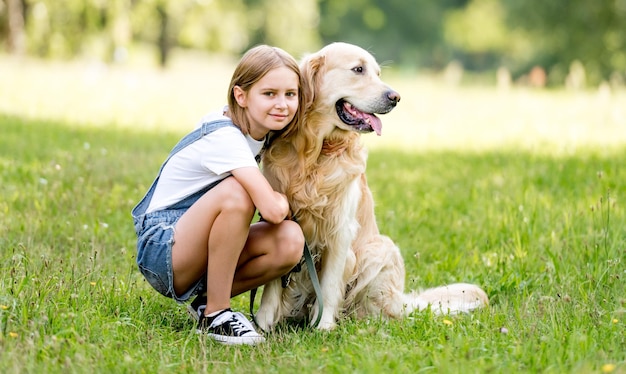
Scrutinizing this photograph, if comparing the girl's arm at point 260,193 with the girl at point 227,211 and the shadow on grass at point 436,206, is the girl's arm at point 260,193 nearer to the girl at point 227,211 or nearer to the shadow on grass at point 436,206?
the girl at point 227,211

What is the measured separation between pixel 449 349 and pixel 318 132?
140 cm

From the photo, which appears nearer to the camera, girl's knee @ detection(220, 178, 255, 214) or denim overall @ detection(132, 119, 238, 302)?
girl's knee @ detection(220, 178, 255, 214)

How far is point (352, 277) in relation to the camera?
4.09m

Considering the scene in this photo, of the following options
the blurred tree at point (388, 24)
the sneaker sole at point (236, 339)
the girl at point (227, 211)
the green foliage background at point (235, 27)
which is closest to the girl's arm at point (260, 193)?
the girl at point (227, 211)

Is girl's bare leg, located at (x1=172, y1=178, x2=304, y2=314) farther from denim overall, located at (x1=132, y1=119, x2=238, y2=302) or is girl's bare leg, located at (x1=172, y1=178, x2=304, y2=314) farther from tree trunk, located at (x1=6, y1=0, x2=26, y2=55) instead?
tree trunk, located at (x1=6, y1=0, x2=26, y2=55)

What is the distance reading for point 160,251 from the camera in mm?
3553

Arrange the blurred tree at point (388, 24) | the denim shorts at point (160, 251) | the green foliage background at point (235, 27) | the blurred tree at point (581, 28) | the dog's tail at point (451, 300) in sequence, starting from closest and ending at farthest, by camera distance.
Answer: the denim shorts at point (160, 251), the dog's tail at point (451, 300), the blurred tree at point (581, 28), the green foliage background at point (235, 27), the blurred tree at point (388, 24)

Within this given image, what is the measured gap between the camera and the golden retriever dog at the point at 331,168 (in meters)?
3.83

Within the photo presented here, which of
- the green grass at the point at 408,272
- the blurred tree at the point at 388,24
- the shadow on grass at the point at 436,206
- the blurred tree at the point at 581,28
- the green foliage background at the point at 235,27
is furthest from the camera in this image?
the blurred tree at the point at 388,24

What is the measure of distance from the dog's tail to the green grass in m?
0.12

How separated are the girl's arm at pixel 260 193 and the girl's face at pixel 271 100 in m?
0.32

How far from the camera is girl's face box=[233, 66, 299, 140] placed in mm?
3605

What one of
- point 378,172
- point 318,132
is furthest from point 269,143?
point 378,172

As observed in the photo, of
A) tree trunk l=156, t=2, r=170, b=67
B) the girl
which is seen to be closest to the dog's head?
the girl
